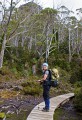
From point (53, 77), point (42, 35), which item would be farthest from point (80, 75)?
point (42, 35)

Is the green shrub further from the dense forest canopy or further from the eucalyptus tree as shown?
the eucalyptus tree

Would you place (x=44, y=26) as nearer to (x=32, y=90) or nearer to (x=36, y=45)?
(x=36, y=45)

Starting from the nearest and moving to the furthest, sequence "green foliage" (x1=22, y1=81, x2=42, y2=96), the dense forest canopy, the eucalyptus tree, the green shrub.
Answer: "green foliage" (x1=22, y1=81, x2=42, y2=96) < the green shrub < the dense forest canopy < the eucalyptus tree

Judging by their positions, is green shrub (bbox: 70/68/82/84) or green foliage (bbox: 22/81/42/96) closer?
green foliage (bbox: 22/81/42/96)

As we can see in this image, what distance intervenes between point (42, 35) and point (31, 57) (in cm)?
635

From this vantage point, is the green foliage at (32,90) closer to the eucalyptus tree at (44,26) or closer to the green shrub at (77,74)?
the green shrub at (77,74)

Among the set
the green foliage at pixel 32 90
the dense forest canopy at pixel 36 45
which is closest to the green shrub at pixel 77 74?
the dense forest canopy at pixel 36 45

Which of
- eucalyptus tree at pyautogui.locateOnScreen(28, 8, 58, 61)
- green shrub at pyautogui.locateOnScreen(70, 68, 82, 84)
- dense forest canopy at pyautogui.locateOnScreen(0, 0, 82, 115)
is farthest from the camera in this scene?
eucalyptus tree at pyautogui.locateOnScreen(28, 8, 58, 61)

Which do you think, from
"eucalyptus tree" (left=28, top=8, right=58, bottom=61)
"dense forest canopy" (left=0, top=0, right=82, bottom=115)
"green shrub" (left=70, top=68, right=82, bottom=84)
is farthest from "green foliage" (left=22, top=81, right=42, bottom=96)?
"eucalyptus tree" (left=28, top=8, right=58, bottom=61)

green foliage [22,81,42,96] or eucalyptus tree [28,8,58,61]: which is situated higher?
eucalyptus tree [28,8,58,61]

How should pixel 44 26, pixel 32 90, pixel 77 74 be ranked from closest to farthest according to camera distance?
1. pixel 32 90
2. pixel 77 74
3. pixel 44 26

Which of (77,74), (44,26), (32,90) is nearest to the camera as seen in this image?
(32,90)

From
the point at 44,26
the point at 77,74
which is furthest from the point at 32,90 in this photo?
the point at 44,26

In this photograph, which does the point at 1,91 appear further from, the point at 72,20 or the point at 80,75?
the point at 72,20
